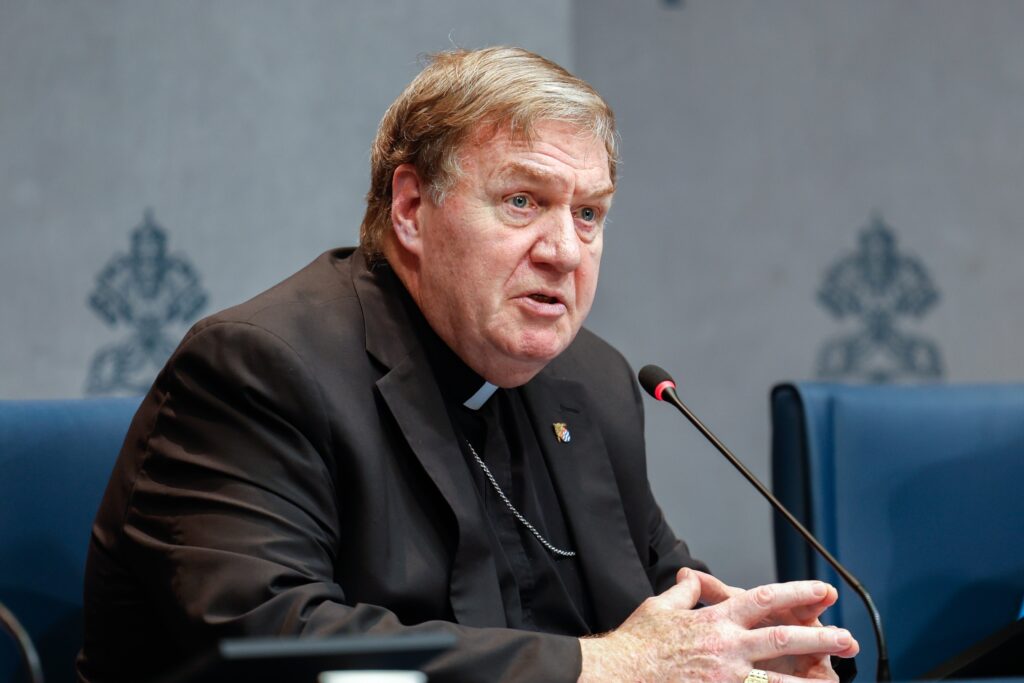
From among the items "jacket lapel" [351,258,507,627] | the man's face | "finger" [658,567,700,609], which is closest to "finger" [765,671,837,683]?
"finger" [658,567,700,609]

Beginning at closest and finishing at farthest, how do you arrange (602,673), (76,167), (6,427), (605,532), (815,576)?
(602,673)
(6,427)
(605,532)
(815,576)
(76,167)

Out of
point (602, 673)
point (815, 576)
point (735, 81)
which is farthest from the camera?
point (735, 81)

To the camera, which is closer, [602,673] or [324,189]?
[602,673]

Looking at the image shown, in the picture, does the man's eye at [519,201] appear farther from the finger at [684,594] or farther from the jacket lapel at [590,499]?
the finger at [684,594]

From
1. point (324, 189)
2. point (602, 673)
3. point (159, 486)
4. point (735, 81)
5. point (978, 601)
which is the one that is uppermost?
point (735, 81)

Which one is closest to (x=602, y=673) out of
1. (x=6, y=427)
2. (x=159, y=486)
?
(x=159, y=486)

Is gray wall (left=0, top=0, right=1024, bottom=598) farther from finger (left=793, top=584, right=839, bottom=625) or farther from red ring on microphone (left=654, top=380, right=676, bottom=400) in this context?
finger (left=793, top=584, right=839, bottom=625)

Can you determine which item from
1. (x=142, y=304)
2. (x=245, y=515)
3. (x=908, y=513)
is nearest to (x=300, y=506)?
(x=245, y=515)

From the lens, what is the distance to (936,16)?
3408 millimetres

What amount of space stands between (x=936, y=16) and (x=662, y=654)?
8.12 feet

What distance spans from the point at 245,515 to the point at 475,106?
2.13 feet

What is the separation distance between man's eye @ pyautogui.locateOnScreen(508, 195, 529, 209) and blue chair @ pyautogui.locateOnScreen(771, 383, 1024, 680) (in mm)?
682

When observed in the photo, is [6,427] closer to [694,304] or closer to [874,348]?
[694,304]

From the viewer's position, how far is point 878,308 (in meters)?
3.45
